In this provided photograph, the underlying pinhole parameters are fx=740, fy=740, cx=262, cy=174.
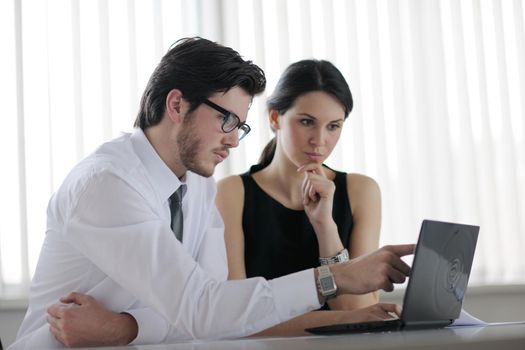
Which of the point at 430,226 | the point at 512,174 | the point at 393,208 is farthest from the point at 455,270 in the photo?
the point at 512,174

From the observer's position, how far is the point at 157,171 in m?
1.81

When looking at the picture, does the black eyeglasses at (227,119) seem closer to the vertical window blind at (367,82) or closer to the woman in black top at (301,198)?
the woman in black top at (301,198)

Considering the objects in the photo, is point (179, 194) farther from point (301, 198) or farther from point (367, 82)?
point (367, 82)

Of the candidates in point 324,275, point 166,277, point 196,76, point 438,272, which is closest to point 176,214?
point 196,76

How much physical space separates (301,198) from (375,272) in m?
1.13

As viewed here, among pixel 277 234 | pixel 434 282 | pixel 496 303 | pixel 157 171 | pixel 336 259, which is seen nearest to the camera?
pixel 434 282

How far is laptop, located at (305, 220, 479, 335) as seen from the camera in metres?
1.28

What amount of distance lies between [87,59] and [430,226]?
2.41 m

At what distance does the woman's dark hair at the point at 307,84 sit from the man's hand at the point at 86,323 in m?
1.15

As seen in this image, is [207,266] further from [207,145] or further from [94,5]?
[94,5]

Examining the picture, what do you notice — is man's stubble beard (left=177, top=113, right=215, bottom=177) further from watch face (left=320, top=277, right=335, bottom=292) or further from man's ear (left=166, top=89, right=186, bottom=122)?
watch face (left=320, top=277, right=335, bottom=292)

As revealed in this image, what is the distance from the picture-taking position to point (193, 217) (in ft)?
6.40

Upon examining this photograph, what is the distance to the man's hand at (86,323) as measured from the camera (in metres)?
1.48

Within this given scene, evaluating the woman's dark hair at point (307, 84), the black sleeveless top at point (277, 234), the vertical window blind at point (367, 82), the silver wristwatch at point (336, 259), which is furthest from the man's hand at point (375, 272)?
the vertical window blind at point (367, 82)
